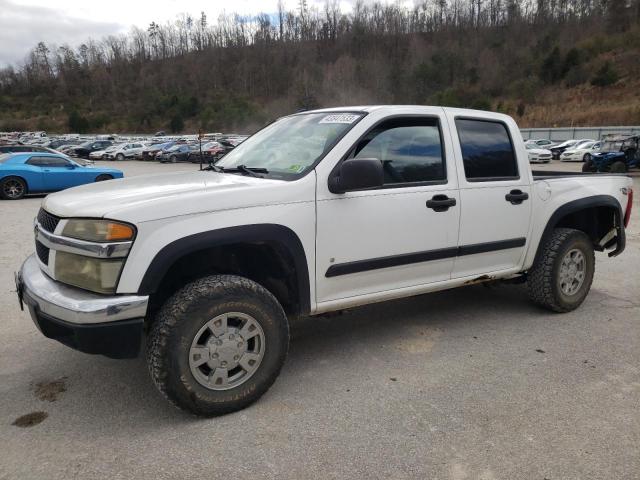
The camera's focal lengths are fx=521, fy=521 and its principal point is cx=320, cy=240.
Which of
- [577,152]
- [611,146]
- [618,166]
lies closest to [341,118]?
[618,166]

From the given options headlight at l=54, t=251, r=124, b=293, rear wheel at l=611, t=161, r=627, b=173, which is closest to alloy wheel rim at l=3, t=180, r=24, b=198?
headlight at l=54, t=251, r=124, b=293

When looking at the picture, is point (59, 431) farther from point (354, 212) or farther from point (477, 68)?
point (477, 68)

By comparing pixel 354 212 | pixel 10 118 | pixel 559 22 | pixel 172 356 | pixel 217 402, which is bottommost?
pixel 217 402

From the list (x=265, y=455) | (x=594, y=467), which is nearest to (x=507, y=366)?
(x=594, y=467)

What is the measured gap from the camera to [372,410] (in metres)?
3.16

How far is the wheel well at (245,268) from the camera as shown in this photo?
321 centimetres

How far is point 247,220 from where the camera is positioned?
3.05m

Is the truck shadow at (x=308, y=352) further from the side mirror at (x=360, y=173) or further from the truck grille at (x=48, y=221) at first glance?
the side mirror at (x=360, y=173)

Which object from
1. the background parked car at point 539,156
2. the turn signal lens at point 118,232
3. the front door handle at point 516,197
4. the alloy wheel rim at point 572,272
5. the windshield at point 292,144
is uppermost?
the windshield at point 292,144

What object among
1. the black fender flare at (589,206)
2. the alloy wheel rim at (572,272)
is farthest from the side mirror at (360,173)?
the alloy wheel rim at (572,272)

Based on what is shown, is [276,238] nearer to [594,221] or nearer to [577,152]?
[594,221]

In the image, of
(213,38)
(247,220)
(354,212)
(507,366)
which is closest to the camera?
(247,220)

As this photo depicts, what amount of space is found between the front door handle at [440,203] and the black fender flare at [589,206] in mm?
1278

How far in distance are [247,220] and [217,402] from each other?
42.5 inches
